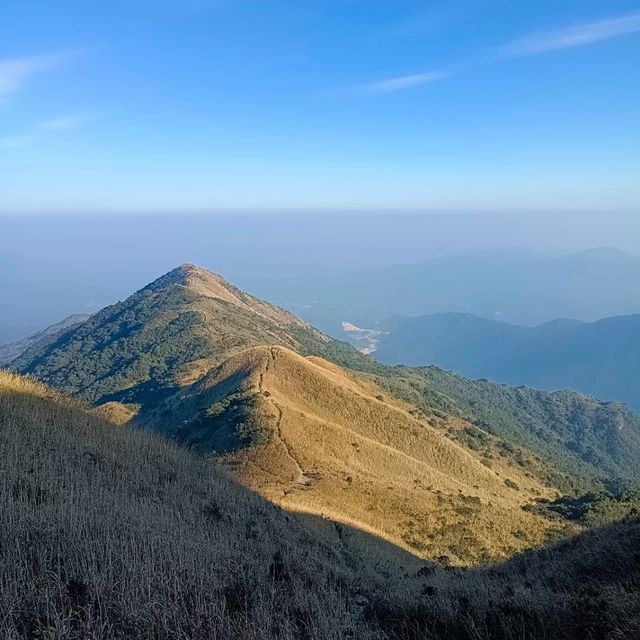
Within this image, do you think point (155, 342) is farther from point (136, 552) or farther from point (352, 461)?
point (136, 552)

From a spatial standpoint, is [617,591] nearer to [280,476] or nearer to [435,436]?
[280,476]

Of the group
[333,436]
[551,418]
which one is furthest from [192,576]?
[551,418]

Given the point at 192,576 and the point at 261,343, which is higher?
the point at 192,576

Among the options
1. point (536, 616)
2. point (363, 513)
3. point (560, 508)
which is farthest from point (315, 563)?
point (560, 508)

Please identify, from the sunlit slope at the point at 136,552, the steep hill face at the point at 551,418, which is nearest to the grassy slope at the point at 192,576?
the sunlit slope at the point at 136,552

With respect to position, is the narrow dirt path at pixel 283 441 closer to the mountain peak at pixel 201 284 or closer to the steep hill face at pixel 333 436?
the steep hill face at pixel 333 436
